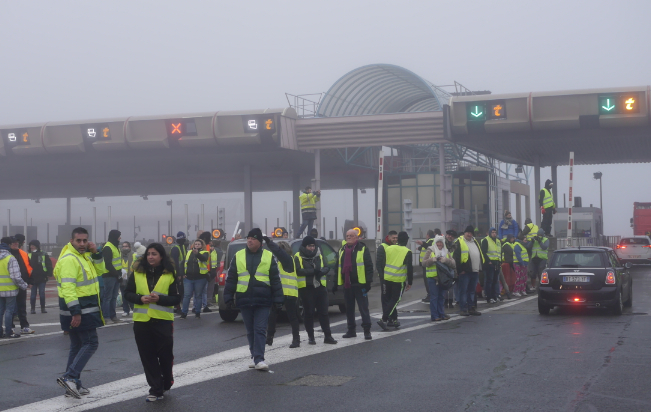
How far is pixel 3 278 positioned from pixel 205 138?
21724mm

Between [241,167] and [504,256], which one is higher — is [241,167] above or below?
above

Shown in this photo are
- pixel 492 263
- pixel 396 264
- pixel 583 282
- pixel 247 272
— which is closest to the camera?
pixel 247 272

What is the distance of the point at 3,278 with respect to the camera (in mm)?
13078

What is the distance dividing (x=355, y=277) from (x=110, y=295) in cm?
584

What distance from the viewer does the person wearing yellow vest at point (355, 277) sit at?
39.8 feet

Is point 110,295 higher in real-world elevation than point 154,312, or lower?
lower

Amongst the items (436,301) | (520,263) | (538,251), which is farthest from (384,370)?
(538,251)

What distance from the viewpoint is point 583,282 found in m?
15.1

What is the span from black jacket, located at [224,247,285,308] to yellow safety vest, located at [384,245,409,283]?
12.7 ft

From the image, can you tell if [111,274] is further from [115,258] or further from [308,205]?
[308,205]

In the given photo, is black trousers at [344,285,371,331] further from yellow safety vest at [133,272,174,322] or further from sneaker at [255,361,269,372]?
yellow safety vest at [133,272,174,322]

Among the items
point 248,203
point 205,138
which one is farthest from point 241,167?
point 205,138

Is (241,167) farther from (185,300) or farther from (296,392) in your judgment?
(296,392)

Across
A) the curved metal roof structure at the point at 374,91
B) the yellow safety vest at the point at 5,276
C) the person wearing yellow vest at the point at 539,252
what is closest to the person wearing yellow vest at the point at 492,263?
the person wearing yellow vest at the point at 539,252
